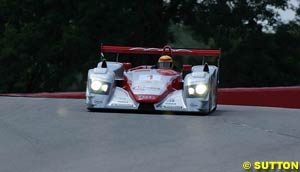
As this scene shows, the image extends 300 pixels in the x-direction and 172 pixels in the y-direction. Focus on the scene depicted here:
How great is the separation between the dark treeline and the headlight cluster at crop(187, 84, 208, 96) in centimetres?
2174

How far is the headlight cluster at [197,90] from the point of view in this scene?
469 inches

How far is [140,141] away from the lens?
8445 millimetres

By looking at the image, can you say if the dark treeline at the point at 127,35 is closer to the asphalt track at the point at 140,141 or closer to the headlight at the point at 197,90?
the headlight at the point at 197,90

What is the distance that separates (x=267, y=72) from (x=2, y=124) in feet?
95.6

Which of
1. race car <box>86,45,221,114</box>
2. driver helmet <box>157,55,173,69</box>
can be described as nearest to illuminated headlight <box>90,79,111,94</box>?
race car <box>86,45,221,114</box>

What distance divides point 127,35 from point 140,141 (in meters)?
27.1

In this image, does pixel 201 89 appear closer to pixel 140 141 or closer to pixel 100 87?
pixel 100 87

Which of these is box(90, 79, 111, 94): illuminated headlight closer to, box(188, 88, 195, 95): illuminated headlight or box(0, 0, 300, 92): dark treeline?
box(188, 88, 195, 95): illuminated headlight

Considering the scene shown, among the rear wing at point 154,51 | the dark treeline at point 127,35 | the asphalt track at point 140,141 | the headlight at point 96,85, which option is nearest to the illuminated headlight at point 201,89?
the asphalt track at point 140,141

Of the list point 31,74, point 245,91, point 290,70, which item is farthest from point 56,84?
point 245,91

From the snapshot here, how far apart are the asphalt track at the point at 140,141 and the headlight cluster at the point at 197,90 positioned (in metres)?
0.52

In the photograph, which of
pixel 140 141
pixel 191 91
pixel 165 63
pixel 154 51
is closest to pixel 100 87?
pixel 191 91

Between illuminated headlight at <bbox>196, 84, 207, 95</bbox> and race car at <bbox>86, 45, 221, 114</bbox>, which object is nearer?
race car at <bbox>86, 45, 221, 114</bbox>

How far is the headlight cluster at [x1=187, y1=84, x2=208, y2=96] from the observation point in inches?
469
